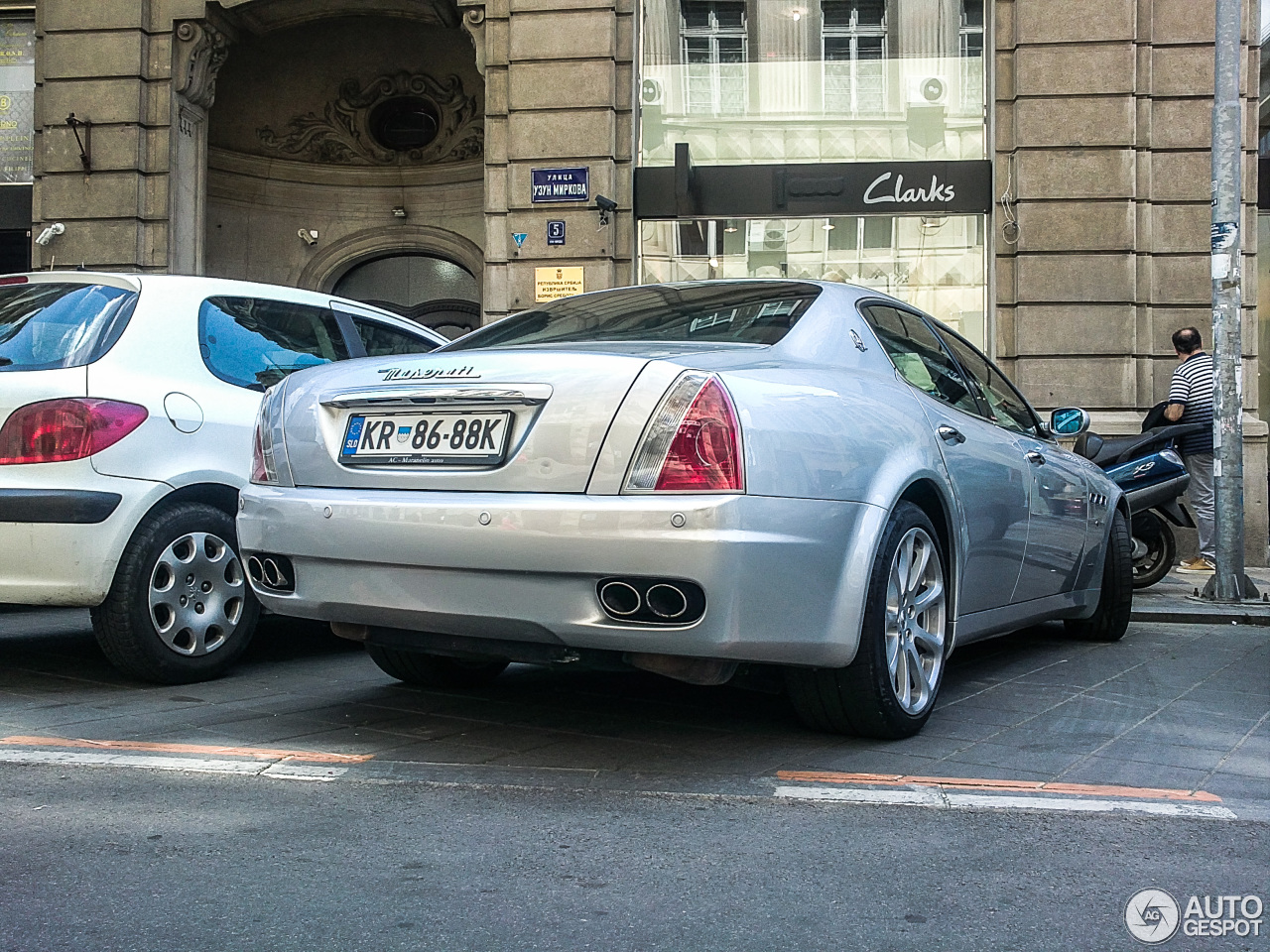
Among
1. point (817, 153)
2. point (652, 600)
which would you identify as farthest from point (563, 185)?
point (652, 600)

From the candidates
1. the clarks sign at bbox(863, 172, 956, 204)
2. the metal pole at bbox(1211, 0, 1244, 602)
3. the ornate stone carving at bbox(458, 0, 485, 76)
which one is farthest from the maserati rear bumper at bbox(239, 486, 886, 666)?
the ornate stone carving at bbox(458, 0, 485, 76)

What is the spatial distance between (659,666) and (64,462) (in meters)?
2.33

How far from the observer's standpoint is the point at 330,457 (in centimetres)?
375

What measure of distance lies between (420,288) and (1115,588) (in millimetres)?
11521

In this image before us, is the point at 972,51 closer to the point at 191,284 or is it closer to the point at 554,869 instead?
the point at 191,284

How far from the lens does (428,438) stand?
3.57 metres

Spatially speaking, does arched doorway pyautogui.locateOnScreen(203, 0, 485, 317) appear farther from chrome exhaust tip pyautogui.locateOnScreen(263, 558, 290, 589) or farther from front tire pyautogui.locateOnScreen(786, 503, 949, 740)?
front tire pyautogui.locateOnScreen(786, 503, 949, 740)

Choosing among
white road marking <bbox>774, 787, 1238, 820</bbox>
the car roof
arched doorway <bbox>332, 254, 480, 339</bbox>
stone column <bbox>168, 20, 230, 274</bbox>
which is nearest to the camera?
white road marking <bbox>774, 787, 1238, 820</bbox>

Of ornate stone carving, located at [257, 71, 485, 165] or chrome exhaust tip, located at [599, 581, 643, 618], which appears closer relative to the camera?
chrome exhaust tip, located at [599, 581, 643, 618]

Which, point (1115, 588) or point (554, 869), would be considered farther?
point (1115, 588)

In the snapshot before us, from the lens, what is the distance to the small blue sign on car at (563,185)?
12133 millimetres

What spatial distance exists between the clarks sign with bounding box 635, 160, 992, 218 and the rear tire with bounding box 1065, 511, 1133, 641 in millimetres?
6516

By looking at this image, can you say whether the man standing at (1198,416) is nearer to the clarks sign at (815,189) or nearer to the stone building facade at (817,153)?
the stone building facade at (817,153)

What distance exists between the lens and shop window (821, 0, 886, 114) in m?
12.8
